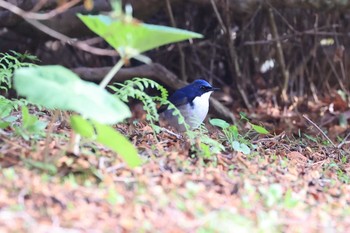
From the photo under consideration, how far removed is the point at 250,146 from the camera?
4391mm

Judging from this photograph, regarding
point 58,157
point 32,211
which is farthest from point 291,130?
point 32,211

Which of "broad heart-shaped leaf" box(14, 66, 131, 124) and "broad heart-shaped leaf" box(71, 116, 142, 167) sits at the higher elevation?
"broad heart-shaped leaf" box(14, 66, 131, 124)

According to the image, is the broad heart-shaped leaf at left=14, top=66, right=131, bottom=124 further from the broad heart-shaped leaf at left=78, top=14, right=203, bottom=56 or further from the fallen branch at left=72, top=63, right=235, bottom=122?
the fallen branch at left=72, top=63, right=235, bottom=122

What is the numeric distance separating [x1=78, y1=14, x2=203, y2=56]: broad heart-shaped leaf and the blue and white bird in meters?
2.46

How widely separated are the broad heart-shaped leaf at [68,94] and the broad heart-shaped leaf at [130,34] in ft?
0.81

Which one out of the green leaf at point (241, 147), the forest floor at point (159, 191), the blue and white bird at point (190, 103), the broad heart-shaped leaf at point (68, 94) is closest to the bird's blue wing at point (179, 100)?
the blue and white bird at point (190, 103)

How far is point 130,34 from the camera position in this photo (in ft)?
9.99

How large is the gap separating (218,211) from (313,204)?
61 centimetres

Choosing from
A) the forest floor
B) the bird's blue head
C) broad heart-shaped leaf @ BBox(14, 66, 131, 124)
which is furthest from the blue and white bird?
broad heart-shaped leaf @ BBox(14, 66, 131, 124)

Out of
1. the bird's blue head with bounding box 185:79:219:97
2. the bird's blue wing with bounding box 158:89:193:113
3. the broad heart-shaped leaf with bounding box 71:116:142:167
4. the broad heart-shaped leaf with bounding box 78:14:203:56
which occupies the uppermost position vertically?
the broad heart-shaped leaf with bounding box 78:14:203:56

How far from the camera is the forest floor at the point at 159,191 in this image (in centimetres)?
264

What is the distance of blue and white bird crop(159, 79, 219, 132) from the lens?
5.66 metres

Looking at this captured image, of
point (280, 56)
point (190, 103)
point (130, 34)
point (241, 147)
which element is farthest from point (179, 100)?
point (130, 34)

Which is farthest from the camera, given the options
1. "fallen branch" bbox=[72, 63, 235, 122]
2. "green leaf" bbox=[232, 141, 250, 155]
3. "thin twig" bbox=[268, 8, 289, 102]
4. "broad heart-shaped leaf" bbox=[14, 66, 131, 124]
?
"thin twig" bbox=[268, 8, 289, 102]
